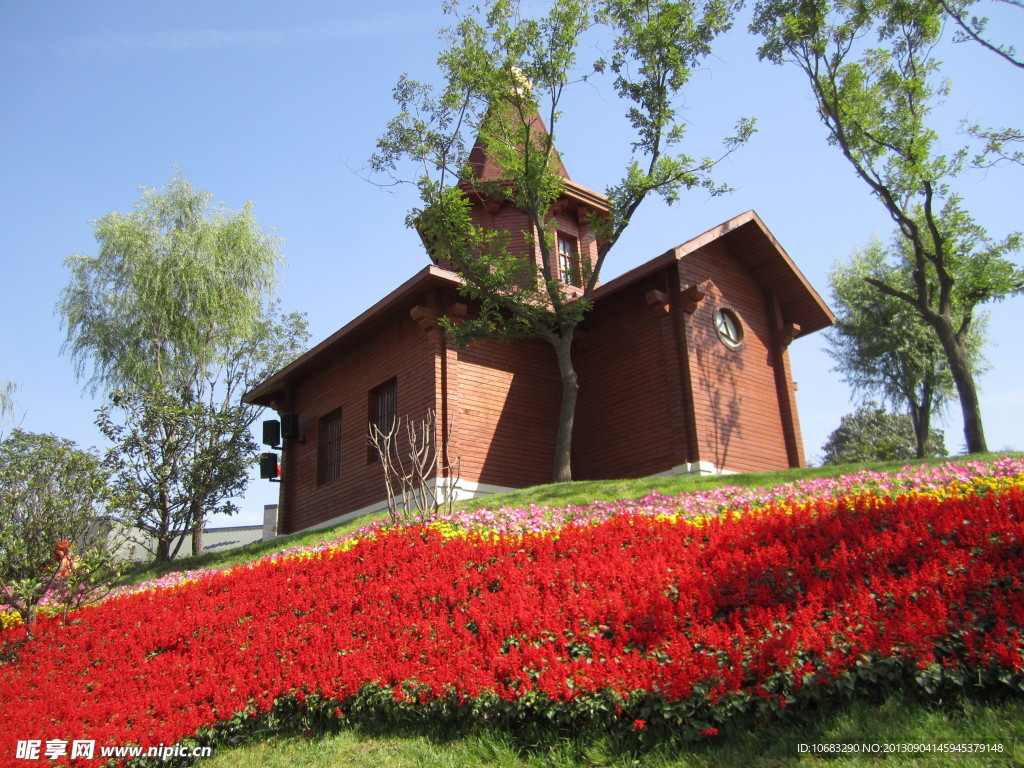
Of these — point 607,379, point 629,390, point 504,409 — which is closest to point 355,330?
point 504,409

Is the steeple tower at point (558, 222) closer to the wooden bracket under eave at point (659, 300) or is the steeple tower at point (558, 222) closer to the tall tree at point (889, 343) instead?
the wooden bracket under eave at point (659, 300)

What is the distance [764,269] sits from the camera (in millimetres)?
18172

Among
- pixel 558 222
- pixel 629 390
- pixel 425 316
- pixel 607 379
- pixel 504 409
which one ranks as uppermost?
pixel 558 222

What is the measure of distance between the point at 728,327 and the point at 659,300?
228 centimetres

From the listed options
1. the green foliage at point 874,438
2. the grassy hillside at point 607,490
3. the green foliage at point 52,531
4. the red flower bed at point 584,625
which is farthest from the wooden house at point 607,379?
the green foliage at point 874,438

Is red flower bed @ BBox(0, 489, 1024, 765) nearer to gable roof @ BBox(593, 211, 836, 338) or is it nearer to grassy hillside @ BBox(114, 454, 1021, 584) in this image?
grassy hillside @ BBox(114, 454, 1021, 584)

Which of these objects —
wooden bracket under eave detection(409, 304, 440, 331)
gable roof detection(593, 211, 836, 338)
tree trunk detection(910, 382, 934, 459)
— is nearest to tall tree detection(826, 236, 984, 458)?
tree trunk detection(910, 382, 934, 459)

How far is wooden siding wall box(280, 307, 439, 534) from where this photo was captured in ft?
53.2

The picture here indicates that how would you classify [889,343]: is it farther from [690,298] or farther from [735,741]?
[735,741]

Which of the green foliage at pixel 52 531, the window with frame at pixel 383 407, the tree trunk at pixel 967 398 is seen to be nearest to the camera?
the green foliage at pixel 52 531

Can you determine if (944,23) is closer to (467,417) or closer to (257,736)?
(467,417)

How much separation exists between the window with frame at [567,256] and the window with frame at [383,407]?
5155 millimetres

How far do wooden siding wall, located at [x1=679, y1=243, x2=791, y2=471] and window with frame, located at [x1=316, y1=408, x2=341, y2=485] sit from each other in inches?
335

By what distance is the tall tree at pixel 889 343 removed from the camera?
2673cm
